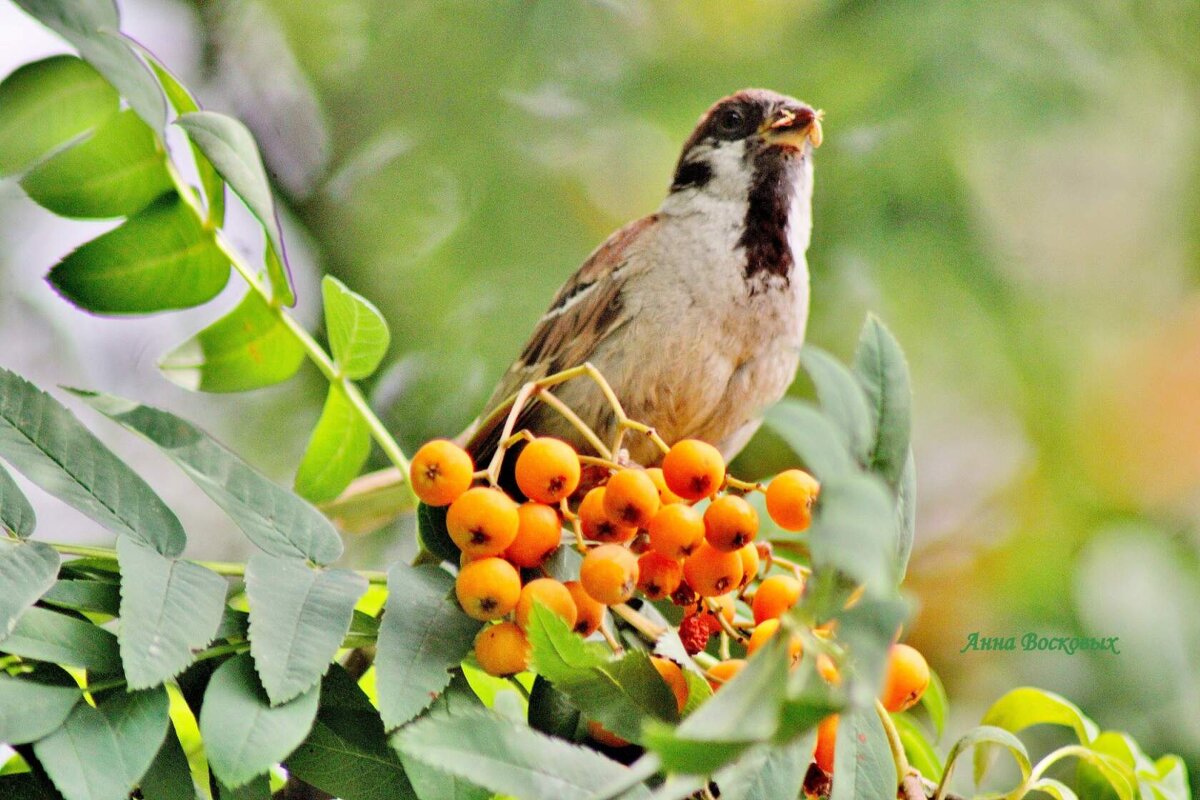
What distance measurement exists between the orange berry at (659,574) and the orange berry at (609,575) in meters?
0.16

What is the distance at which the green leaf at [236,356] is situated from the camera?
2158 millimetres

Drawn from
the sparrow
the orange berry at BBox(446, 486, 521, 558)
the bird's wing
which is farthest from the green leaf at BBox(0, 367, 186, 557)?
the bird's wing

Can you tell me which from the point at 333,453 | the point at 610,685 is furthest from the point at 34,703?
the point at 333,453

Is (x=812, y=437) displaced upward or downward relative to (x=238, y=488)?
upward

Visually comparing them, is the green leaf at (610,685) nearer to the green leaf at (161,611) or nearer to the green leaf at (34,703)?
the green leaf at (161,611)

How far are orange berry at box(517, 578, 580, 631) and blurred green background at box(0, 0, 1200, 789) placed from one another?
259 centimetres

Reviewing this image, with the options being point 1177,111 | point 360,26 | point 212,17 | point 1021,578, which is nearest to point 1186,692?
point 1021,578

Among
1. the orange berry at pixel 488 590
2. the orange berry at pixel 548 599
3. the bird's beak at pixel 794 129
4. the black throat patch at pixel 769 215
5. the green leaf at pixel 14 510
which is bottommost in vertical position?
the green leaf at pixel 14 510

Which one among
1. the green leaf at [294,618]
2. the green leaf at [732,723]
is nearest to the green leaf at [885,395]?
the green leaf at [732,723]

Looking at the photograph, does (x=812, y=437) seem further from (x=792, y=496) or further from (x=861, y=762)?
(x=861, y=762)

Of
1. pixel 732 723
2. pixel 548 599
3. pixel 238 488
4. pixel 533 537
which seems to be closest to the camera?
pixel 732 723

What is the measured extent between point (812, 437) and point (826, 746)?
2.01ft

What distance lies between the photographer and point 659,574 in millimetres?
1600

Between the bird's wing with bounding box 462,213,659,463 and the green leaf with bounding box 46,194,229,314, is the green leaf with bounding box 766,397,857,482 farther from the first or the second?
the bird's wing with bounding box 462,213,659,463
